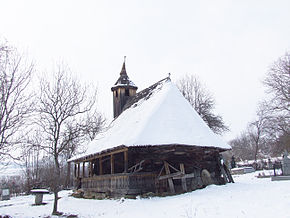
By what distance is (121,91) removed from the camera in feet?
82.8

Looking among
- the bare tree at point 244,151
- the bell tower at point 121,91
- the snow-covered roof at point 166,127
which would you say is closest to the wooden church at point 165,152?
the snow-covered roof at point 166,127

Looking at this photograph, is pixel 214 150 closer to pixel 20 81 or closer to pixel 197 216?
pixel 197 216

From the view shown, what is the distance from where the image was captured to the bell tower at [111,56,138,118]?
979 inches

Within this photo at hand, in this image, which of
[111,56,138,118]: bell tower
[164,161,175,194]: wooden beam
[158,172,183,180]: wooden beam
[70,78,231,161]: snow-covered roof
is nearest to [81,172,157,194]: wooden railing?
[158,172,183,180]: wooden beam

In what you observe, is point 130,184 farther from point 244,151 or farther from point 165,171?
point 244,151

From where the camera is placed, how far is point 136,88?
2583 cm

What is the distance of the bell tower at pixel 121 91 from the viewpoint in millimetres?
24875

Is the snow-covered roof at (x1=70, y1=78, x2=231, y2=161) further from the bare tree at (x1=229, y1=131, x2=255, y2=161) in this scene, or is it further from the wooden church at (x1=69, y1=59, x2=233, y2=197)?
the bare tree at (x1=229, y1=131, x2=255, y2=161)

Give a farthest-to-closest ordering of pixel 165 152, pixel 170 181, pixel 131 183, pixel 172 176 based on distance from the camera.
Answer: pixel 165 152
pixel 131 183
pixel 170 181
pixel 172 176

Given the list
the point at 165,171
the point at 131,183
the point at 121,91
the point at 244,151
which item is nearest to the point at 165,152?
the point at 165,171

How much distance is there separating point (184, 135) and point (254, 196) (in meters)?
5.26

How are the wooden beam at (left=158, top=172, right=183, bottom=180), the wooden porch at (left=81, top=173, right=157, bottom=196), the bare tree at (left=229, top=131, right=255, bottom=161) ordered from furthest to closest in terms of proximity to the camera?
the bare tree at (left=229, top=131, right=255, bottom=161) < the wooden porch at (left=81, top=173, right=157, bottom=196) < the wooden beam at (left=158, top=172, right=183, bottom=180)

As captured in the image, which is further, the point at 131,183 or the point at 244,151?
the point at 244,151

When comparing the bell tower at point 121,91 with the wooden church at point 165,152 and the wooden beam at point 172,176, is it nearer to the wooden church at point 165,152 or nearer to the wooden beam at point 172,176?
the wooden church at point 165,152
